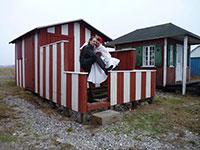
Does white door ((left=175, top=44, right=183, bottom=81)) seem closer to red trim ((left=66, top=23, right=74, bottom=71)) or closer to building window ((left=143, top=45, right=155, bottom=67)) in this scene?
building window ((left=143, top=45, right=155, bottom=67))

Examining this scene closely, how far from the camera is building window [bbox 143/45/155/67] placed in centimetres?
853

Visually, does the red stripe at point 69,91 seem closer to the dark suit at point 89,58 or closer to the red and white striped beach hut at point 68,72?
the red and white striped beach hut at point 68,72

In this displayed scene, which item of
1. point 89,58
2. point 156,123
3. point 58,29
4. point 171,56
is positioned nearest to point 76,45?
point 58,29

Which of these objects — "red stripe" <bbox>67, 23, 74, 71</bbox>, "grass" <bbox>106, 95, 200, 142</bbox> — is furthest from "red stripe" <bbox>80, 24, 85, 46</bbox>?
"grass" <bbox>106, 95, 200, 142</bbox>

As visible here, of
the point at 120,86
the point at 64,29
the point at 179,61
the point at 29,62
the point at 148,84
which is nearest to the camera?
the point at 120,86

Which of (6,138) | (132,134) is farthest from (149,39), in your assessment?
(6,138)

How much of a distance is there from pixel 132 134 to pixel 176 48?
24.2 ft

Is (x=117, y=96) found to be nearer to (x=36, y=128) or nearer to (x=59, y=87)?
(x=59, y=87)

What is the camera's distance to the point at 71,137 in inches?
104

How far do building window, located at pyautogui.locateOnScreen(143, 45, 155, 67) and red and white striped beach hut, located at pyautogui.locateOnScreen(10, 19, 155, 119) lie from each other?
3141mm

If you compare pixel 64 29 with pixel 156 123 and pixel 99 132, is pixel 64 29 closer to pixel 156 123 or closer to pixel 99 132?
pixel 99 132

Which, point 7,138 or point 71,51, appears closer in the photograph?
point 7,138

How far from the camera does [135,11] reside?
653 inches

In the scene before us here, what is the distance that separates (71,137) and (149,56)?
7.21m
